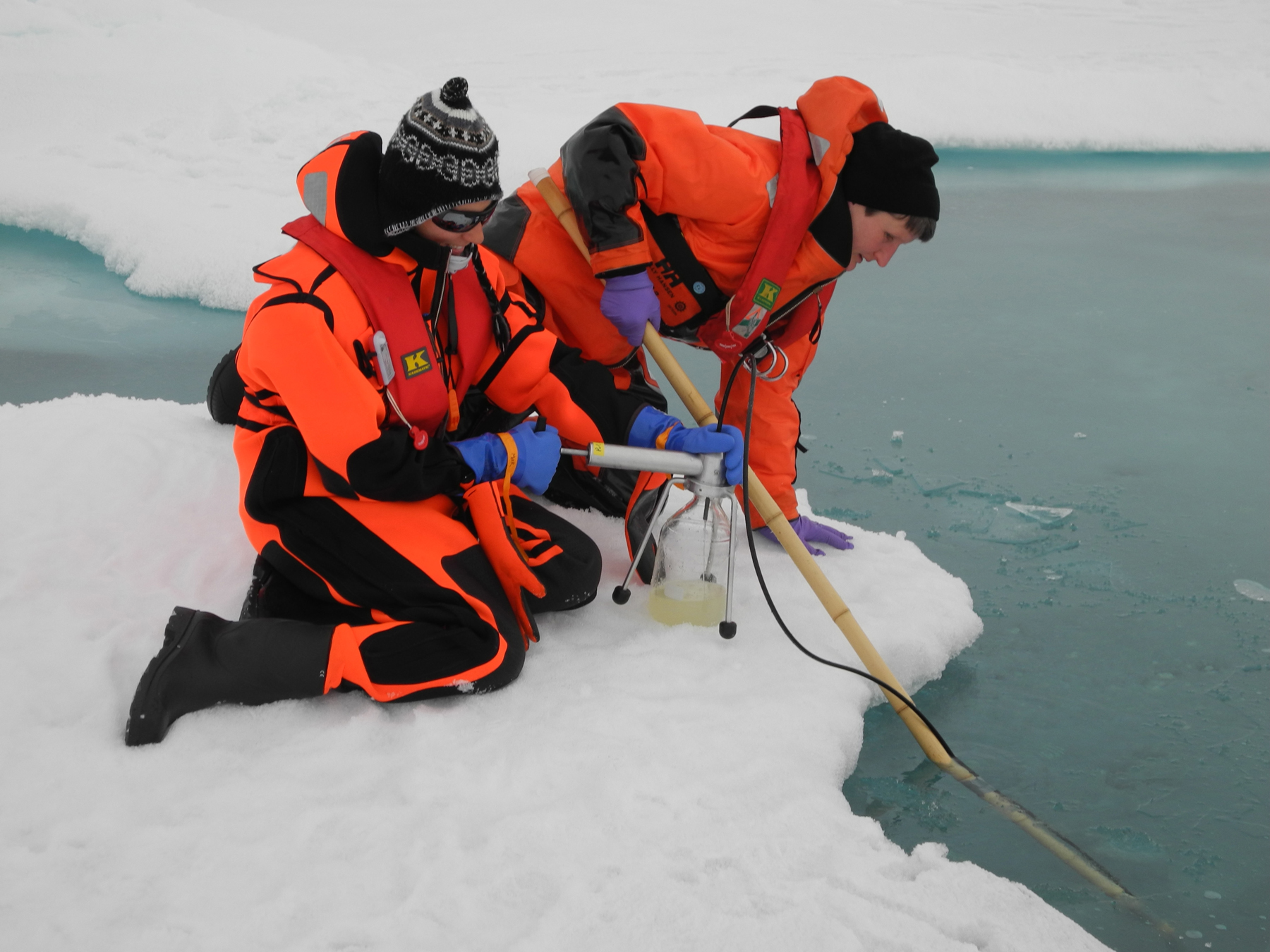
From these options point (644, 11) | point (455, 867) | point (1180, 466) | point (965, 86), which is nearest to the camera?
point (455, 867)

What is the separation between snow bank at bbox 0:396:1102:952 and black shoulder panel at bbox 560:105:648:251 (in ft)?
2.42

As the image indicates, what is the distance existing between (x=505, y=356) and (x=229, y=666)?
0.71 m

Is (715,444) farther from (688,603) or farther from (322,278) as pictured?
(322,278)

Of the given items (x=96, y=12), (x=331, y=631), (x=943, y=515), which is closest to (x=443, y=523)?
(x=331, y=631)

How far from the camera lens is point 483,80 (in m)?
6.94

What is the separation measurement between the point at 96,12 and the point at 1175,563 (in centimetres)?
625

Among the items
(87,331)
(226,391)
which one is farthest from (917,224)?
(87,331)

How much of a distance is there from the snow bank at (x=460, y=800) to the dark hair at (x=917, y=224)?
780mm

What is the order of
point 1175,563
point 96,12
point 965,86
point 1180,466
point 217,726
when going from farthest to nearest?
point 965,86, point 96,12, point 1180,466, point 1175,563, point 217,726

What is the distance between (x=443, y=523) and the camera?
1.74 meters

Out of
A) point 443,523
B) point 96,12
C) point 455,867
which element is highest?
point 96,12

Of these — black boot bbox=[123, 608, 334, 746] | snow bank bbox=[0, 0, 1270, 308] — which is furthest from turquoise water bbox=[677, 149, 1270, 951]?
snow bank bbox=[0, 0, 1270, 308]

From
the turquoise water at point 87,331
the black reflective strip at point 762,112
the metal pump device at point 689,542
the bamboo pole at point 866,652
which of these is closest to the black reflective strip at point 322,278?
the metal pump device at point 689,542

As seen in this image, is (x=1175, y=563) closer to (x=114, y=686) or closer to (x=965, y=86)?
(x=114, y=686)
